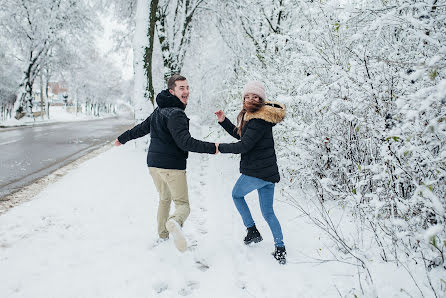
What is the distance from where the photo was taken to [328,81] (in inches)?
147

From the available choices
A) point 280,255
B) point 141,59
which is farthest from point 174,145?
point 141,59

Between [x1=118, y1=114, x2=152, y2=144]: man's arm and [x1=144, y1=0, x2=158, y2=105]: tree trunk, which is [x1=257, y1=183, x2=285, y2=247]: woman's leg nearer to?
[x1=118, y1=114, x2=152, y2=144]: man's arm

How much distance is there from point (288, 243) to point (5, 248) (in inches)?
131

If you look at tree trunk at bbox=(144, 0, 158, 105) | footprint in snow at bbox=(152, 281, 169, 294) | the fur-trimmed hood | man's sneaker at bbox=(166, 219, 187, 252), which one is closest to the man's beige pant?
man's sneaker at bbox=(166, 219, 187, 252)

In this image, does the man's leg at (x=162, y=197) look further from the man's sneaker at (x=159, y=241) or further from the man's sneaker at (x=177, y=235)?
the man's sneaker at (x=177, y=235)

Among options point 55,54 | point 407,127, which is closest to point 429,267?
point 407,127

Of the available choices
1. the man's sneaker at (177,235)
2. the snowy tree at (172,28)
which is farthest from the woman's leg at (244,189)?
the snowy tree at (172,28)

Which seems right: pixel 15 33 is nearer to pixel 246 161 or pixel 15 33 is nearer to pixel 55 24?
pixel 55 24

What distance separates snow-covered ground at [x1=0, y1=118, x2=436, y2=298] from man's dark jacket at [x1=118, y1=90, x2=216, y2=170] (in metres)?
1.10

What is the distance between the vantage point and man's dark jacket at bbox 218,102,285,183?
2.83m

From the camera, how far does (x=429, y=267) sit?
7.84 ft

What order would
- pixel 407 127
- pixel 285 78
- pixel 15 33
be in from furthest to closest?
pixel 15 33 < pixel 285 78 < pixel 407 127

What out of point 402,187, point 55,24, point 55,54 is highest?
point 55,24

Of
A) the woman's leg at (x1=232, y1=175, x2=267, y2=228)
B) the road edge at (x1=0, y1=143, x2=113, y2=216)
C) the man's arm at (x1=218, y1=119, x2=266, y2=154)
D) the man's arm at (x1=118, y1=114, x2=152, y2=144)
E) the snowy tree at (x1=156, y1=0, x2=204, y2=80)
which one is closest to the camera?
the man's arm at (x1=218, y1=119, x2=266, y2=154)
